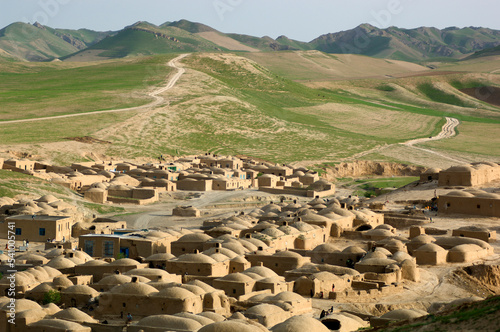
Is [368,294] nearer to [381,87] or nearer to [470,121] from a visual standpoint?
[470,121]

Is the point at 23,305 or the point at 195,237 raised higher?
the point at 23,305

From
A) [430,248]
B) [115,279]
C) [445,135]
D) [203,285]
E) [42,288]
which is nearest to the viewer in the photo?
[203,285]

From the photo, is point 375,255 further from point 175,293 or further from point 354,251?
point 175,293

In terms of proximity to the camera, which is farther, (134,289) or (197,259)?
(197,259)

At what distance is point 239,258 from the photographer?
34.4 metres

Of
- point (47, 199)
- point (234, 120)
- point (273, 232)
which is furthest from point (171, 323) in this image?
point (234, 120)

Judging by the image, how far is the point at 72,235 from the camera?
4541cm

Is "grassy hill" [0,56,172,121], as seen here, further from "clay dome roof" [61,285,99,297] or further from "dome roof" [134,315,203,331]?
"dome roof" [134,315,203,331]

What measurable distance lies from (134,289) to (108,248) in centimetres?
1250

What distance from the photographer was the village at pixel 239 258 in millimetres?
25828

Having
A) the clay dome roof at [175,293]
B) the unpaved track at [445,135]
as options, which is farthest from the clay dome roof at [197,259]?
the unpaved track at [445,135]

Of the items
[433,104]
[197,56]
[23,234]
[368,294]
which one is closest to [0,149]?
[23,234]

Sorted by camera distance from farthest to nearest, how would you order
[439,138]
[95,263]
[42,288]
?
[439,138] → [95,263] → [42,288]

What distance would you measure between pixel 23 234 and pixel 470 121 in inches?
4201
